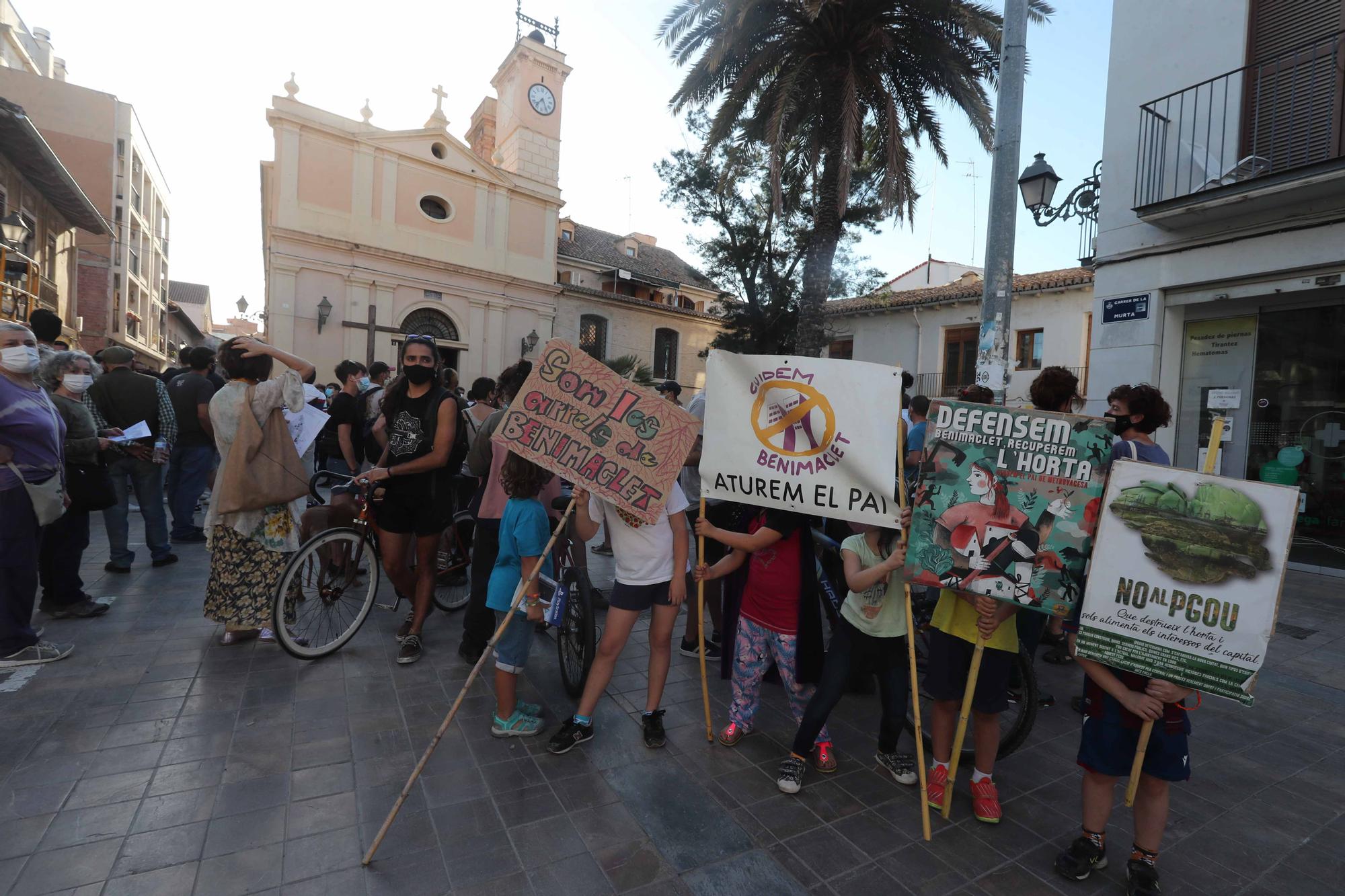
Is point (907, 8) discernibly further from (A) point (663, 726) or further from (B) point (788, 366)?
(A) point (663, 726)

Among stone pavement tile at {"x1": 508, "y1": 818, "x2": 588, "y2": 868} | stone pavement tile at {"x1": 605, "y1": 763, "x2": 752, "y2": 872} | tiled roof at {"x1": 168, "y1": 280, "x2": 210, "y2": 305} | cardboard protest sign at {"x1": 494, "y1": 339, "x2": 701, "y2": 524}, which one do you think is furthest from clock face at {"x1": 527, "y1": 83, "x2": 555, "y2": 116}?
tiled roof at {"x1": 168, "y1": 280, "x2": 210, "y2": 305}

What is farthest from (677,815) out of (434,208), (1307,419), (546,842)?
(434,208)

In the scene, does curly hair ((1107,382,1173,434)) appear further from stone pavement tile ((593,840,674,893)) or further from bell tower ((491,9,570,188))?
bell tower ((491,9,570,188))

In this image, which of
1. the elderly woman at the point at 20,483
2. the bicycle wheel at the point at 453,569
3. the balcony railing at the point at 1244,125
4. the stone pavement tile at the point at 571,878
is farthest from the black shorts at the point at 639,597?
the balcony railing at the point at 1244,125

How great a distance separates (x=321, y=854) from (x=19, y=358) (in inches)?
139

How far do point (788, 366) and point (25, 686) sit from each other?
451 cm

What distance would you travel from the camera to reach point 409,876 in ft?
7.68

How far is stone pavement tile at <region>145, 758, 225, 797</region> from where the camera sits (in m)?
2.79

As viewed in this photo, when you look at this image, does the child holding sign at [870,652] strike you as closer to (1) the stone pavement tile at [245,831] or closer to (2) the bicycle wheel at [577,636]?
(2) the bicycle wheel at [577,636]

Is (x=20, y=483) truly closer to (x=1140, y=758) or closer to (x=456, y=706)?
(x=456, y=706)

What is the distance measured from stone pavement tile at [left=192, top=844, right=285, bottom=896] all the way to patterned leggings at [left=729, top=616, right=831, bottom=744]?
6.76 feet

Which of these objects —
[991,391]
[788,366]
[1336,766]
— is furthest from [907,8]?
[1336,766]

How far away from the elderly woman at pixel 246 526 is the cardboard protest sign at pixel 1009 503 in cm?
392

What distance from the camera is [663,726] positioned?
3510 mm
